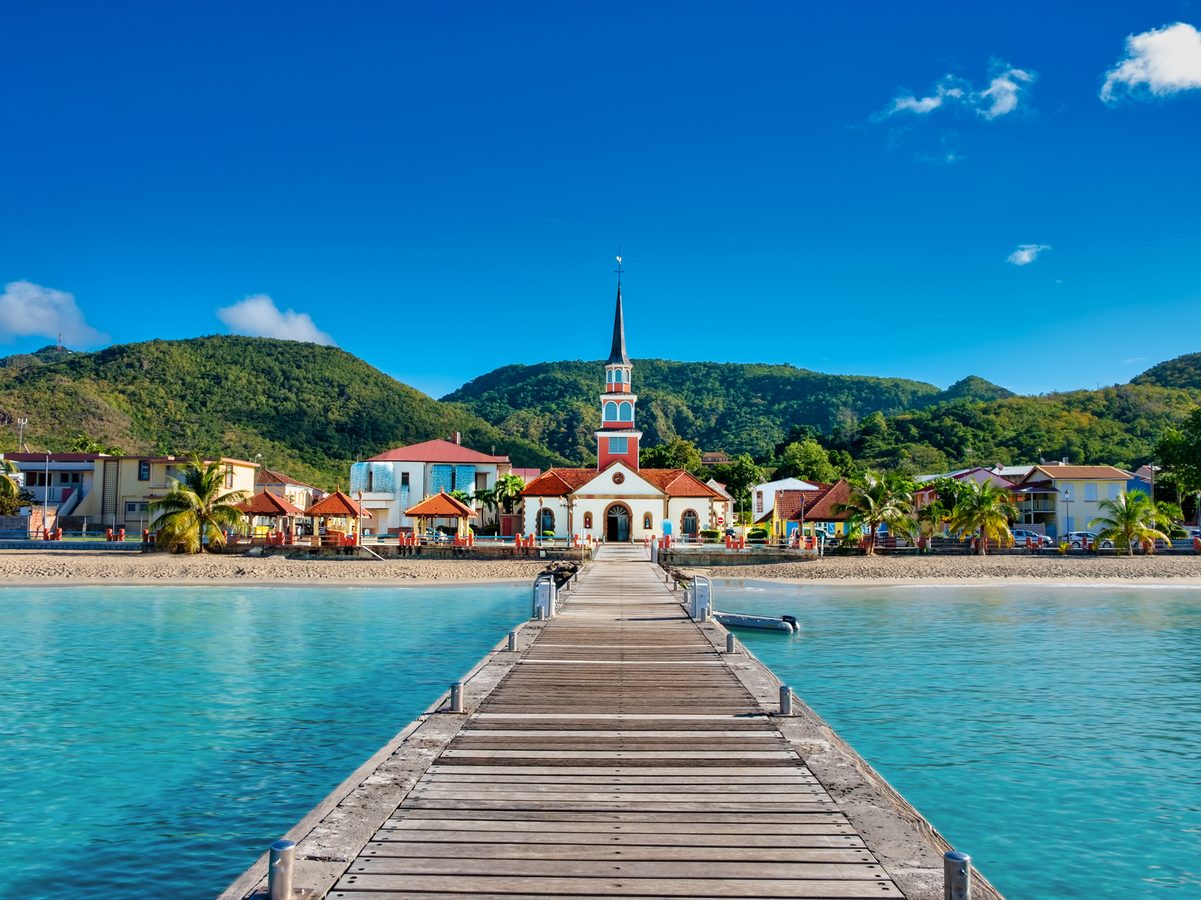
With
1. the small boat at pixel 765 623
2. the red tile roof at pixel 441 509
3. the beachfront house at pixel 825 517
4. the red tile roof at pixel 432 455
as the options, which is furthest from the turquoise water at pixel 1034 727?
the red tile roof at pixel 432 455

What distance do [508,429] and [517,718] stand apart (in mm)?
128288

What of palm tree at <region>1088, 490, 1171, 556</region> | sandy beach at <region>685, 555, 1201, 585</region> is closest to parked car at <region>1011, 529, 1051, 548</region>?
palm tree at <region>1088, 490, 1171, 556</region>

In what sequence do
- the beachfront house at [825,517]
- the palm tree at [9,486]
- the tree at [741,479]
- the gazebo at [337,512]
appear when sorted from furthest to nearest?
the tree at [741,479]
the palm tree at [9,486]
the beachfront house at [825,517]
the gazebo at [337,512]

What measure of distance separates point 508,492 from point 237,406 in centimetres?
5916

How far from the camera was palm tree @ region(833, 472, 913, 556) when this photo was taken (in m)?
48.7

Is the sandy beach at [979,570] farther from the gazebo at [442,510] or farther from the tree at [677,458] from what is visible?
the tree at [677,458]

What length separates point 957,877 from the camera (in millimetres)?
Answer: 5141

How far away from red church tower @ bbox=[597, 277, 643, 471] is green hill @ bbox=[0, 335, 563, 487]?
42.3 m

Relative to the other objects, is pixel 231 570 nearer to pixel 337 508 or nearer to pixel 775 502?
pixel 337 508

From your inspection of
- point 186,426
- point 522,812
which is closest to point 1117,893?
point 522,812

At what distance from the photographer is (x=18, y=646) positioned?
909 inches

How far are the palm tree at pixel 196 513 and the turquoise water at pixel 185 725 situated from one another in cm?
1684

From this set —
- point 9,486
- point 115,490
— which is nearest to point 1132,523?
point 115,490

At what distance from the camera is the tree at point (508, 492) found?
194 ft
